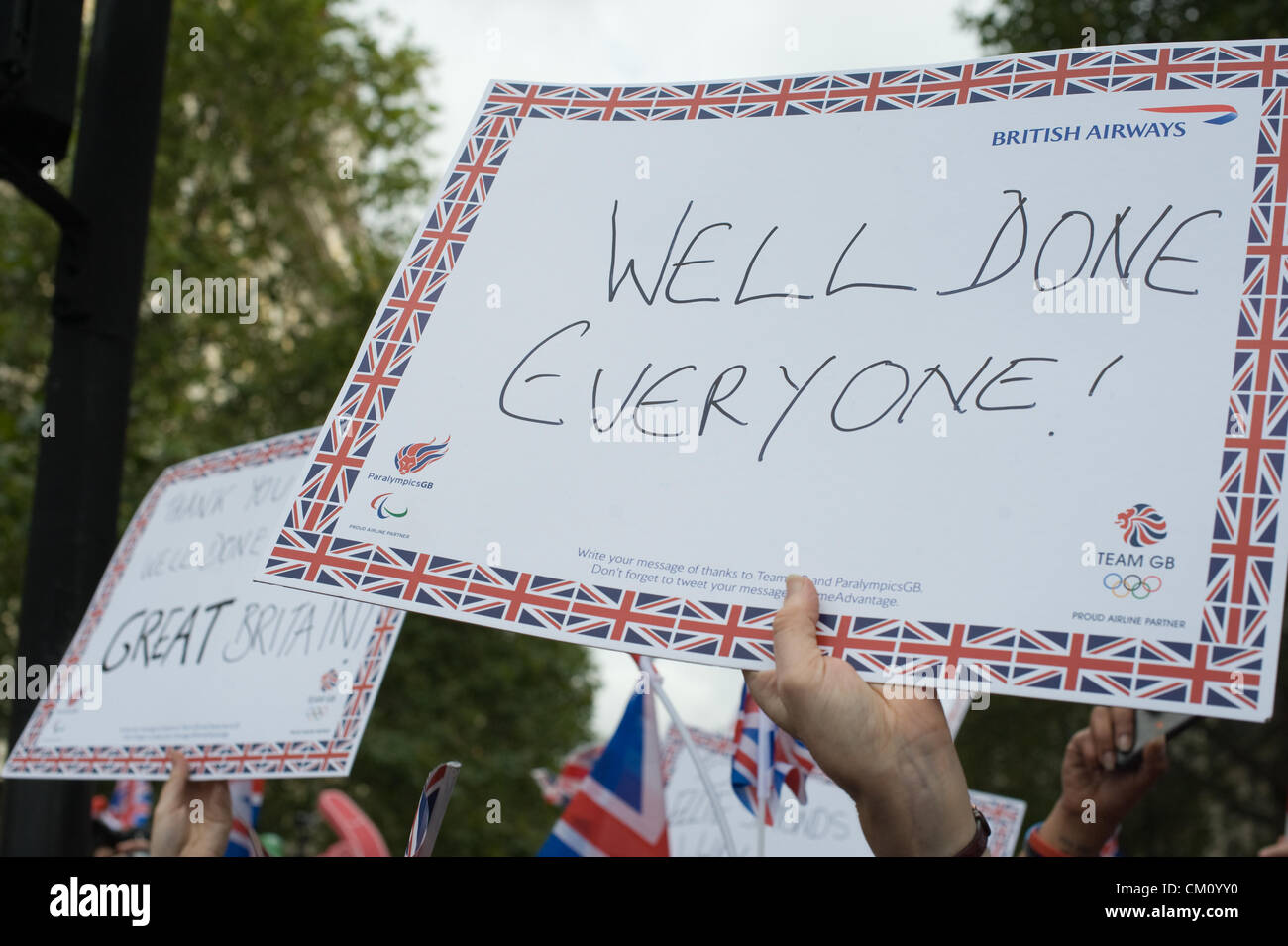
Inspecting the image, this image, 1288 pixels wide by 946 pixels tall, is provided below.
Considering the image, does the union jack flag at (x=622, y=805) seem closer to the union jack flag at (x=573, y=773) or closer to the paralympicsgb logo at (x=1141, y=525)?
the union jack flag at (x=573, y=773)

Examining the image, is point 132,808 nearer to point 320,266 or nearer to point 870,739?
point 870,739

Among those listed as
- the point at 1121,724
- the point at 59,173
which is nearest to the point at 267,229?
the point at 59,173

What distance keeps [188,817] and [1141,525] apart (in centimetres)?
219

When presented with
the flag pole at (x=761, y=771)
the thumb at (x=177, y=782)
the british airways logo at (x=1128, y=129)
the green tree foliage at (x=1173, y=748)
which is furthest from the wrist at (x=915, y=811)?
the green tree foliage at (x=1173, y=748)

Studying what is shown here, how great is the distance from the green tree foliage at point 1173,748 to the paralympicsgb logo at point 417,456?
890cm

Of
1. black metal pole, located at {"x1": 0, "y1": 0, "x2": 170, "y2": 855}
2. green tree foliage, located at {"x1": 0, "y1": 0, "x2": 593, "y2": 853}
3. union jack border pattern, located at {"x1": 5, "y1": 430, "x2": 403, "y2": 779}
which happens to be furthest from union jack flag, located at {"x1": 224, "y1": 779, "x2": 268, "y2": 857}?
green tree foliage, located at {"x1": 0, "y1": 0, "x2": 593, "y2": 853}

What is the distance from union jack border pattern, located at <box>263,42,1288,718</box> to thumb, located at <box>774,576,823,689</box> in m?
0.03

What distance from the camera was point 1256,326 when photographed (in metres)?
1.33

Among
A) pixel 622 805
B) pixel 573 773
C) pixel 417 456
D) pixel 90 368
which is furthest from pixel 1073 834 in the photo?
pixel 573 773

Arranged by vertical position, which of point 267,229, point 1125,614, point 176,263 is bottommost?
point 1125,614

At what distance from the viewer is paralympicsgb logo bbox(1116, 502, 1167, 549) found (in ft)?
4.16

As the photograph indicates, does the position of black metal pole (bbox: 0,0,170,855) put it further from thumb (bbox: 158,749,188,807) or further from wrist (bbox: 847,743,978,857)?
wrist (bbox: 847,743,978,857)
